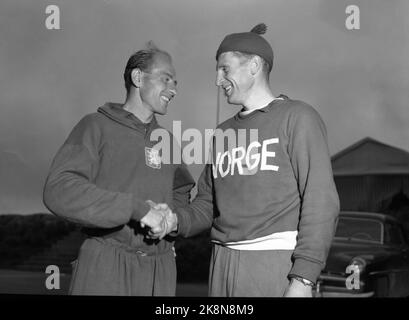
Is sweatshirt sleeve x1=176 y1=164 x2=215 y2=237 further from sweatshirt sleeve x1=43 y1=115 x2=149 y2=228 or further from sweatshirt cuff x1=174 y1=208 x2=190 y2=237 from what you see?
sweatshirt sleeve x1=43 y1=115 x2=149 y2=228

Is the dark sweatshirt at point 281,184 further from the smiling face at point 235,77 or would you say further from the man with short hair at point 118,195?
the man with short hair at point 118,195

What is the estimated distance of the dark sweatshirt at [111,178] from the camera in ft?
6.59

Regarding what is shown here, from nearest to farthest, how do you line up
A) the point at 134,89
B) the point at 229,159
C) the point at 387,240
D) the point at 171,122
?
the point at 229,159
the point at 134,89
the point at 171,122
the point at 387,240

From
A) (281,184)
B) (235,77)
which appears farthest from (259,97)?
(281,184)

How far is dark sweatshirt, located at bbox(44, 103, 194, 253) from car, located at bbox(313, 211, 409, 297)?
95cm

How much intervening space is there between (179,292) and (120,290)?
1.68 ft

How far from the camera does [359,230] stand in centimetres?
310

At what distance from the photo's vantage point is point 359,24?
2.53 m

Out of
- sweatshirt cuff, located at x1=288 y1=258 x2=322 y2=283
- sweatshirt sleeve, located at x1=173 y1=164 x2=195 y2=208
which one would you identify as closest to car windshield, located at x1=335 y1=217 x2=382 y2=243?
sweatshirt sleeve, located at x1=173 y1=164 x2=195 y2=208

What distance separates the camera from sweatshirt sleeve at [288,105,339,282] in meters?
1.76

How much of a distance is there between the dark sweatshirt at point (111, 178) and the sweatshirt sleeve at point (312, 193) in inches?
23.0

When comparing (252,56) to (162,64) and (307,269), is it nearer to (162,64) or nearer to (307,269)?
(162,64)

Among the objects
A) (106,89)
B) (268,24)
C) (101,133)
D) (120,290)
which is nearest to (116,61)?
(106,89)
